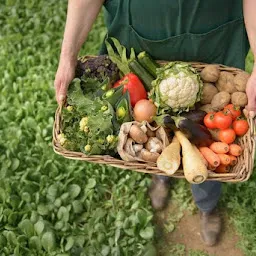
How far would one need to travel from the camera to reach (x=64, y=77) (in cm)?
222

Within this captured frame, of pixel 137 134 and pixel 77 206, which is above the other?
pixel 137 134

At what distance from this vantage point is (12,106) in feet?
11.2

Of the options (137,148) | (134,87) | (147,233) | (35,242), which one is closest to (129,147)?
(137,148)

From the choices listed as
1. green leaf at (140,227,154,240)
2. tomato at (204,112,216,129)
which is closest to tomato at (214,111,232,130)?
tomato at (204,112,216,129)

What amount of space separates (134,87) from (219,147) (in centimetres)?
47

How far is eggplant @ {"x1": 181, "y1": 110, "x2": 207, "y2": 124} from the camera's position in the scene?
2.08m

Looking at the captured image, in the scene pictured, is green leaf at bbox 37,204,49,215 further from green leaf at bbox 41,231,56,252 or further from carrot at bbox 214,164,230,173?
carrot at bbox 214,164,230,173

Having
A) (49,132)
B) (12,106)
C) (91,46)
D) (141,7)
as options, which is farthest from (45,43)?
(141,7)

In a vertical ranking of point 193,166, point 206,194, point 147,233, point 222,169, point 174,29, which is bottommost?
point 147,233

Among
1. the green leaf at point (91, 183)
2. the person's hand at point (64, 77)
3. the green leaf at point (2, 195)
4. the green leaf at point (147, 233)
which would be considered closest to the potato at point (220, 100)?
the person's hand at point (64, 77)

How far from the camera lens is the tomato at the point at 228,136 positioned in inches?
79.4

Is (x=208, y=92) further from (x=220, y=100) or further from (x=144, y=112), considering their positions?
(x=144, y=112)

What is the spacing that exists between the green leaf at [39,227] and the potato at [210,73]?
122cm

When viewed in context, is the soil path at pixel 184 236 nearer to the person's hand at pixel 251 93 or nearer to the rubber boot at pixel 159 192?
the rubber boot at pixel 159 192
